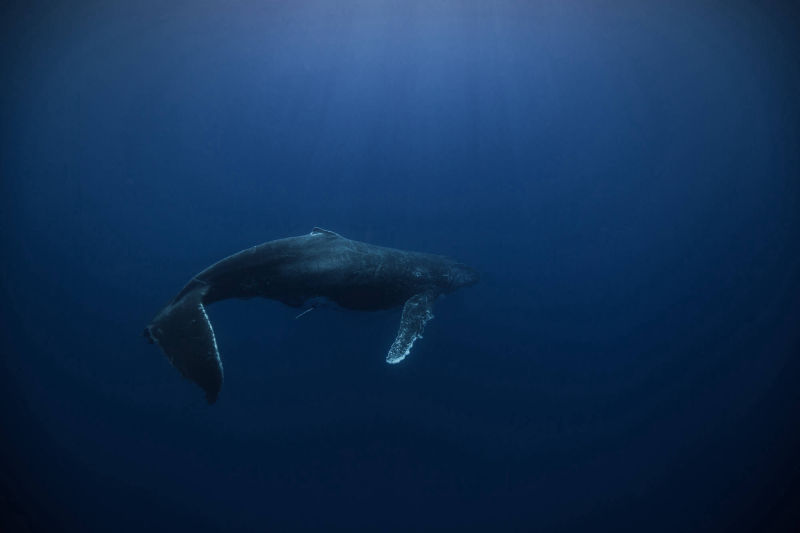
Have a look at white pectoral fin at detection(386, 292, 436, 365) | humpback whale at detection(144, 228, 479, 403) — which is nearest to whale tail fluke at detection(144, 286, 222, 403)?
humpback whale at detection(144, 228, 479, 403)

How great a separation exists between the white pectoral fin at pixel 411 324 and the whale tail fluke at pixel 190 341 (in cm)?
298

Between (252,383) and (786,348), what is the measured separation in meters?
22.4

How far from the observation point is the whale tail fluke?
4.43m

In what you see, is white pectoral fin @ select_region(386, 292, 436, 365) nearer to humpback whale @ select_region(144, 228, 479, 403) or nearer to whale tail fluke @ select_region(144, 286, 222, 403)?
humpback whale @ select_region(144, 228, 479, 403)

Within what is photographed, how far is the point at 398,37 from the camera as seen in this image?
33.5 m

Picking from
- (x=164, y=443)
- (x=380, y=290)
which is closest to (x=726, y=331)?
(x=380, y=290)

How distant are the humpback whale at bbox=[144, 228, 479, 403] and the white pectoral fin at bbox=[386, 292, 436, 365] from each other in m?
0.02

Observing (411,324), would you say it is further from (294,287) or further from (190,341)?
(190,341)

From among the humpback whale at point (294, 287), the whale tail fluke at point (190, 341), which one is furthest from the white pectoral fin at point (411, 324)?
the whale tail fluke at point (190, 341)

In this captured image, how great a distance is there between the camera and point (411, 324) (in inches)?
292

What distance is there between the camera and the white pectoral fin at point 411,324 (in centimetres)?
665

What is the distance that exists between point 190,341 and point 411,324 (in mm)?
4181

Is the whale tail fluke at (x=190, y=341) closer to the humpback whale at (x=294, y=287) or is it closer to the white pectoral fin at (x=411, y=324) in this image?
the humpback whale at (x=294, y=287)

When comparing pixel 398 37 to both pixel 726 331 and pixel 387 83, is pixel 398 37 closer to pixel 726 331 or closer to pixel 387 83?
pixel 387 83
